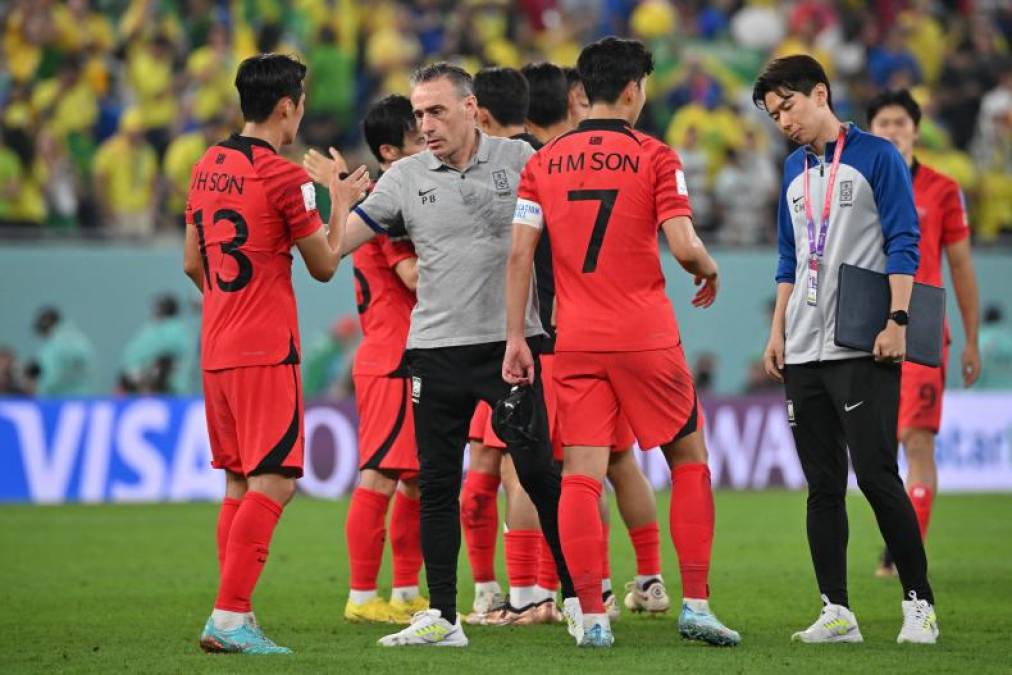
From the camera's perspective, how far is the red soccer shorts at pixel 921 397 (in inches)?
384

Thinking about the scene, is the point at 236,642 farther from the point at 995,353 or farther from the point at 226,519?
the point at 995,353

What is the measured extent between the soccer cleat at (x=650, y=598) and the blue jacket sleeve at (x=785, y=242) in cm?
172

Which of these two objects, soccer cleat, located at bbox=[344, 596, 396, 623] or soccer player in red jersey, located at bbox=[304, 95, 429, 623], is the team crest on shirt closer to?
soccer player in red jersey, located at bbox=[304, 95, 429, 623]

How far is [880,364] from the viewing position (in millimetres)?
7070

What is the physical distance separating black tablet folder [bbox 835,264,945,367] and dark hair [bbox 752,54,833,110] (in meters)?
0.81

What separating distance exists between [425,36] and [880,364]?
15.0 metres

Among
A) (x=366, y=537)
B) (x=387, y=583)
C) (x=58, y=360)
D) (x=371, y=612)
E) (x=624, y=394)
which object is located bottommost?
(x=387, y=583)

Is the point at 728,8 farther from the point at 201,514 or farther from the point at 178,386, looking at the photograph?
the point at 201,514

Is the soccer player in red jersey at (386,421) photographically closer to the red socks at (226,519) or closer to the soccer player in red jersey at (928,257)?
Answer: the red socks at (226,519)

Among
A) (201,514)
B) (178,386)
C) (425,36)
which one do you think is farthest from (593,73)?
(425,36)

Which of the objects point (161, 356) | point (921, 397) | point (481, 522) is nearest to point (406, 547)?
point (481, 522)

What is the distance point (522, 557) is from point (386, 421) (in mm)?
1000

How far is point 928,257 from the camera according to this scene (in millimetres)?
9453

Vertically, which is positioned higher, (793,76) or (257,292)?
(793,76)
